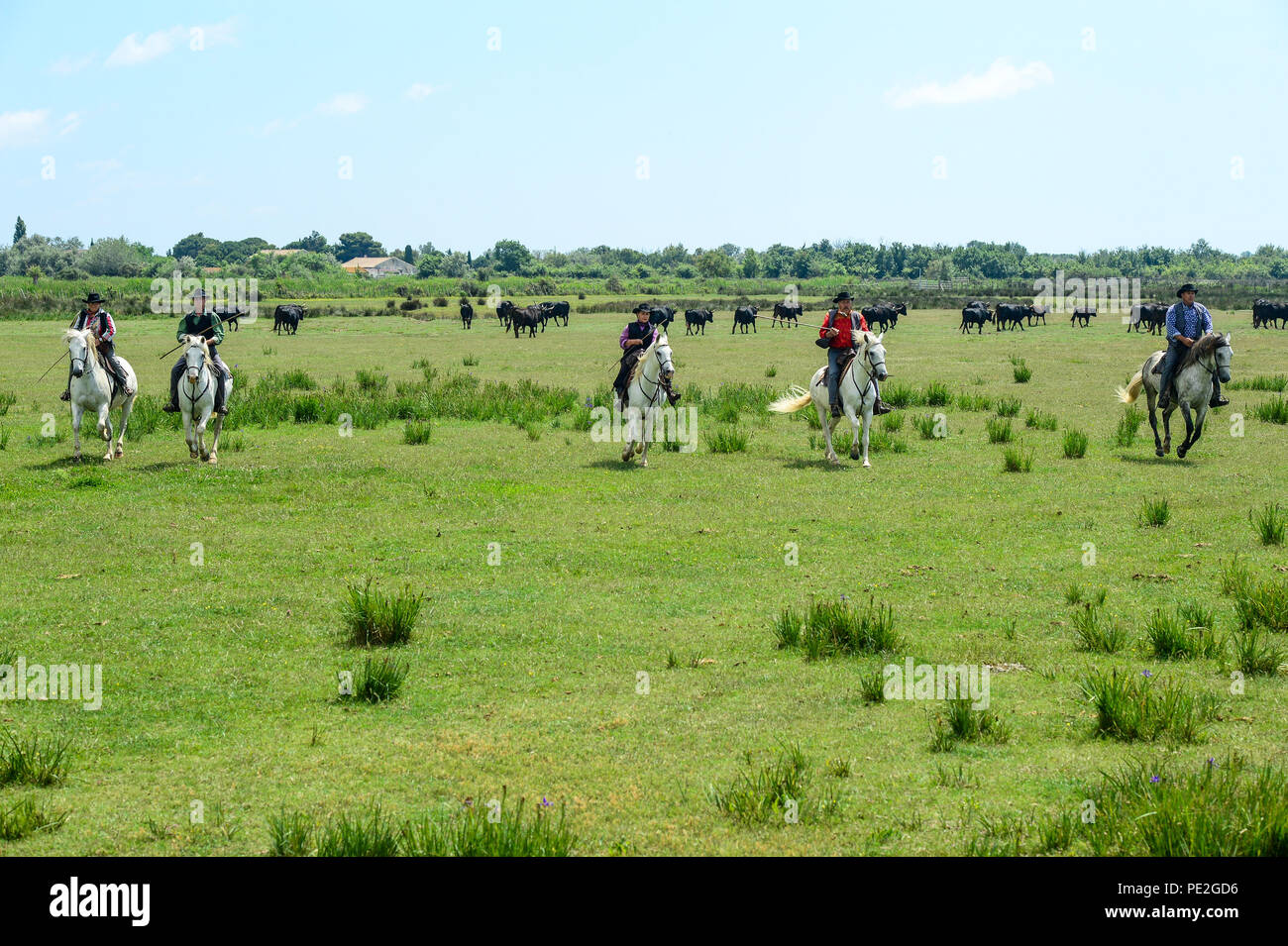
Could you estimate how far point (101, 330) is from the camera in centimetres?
1741

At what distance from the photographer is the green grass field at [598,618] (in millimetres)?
6230

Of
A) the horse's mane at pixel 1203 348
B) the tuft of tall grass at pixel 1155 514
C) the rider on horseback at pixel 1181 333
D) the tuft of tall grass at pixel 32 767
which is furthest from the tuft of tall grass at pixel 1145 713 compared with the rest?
the rider on horseback at pixel 1181 333

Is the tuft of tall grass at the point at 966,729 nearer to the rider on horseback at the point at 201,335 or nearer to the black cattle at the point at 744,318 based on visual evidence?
the rider on horseback at the point at 201,335

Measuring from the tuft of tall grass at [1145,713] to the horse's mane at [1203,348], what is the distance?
11930 mm

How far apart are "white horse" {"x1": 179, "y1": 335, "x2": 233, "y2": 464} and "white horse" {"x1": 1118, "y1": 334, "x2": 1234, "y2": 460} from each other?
50.4 ft

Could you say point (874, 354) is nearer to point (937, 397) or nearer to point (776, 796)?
point (937, 397)

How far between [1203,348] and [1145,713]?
12.6 meters

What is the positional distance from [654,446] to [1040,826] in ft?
49.2

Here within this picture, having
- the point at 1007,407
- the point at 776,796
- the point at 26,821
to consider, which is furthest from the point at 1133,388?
the point at 26,821

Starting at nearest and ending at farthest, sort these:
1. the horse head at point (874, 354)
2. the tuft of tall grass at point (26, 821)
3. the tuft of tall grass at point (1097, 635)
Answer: the tuft of tall grass at point (26, 821), the tuft of tall grass at point (1097, 635), the horse head at point (874, 354)

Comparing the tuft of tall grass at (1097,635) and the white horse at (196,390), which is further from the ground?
the white horse at (196,390)

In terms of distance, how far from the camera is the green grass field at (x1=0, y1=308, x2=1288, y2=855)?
6.23 metres

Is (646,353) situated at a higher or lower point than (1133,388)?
higher
